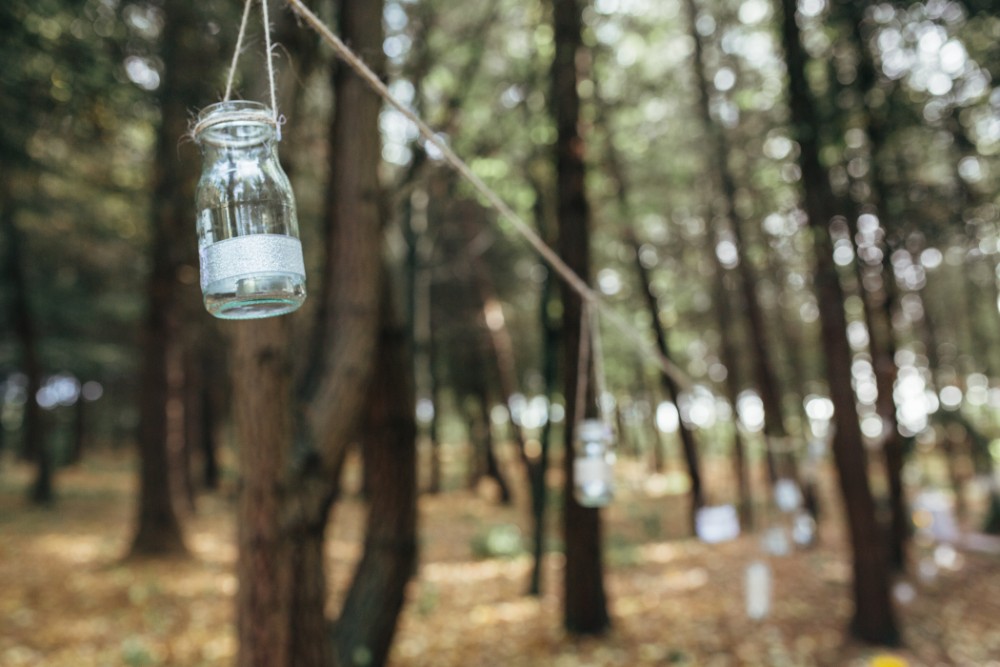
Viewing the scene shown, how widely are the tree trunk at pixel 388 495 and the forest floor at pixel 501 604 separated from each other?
67.1 inches

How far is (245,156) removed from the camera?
1.65 m

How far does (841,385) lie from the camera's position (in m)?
7.80

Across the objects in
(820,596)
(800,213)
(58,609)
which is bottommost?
(820,596)

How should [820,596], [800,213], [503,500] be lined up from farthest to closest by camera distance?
1. [503,500]
2. [820,596]
3. [800,213]

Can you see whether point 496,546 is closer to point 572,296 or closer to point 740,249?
point 572,296

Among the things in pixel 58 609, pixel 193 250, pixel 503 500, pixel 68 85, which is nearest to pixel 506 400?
pixel 503 500

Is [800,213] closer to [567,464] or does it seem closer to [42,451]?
[567,464]

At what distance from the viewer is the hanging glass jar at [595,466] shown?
3166 mm

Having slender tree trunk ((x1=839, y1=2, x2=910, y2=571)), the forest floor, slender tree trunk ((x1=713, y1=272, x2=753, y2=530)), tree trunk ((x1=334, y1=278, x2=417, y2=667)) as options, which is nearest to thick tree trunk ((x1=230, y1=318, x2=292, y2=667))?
tree trunk ((x1=334, y1=278, x2=417, y2=667))

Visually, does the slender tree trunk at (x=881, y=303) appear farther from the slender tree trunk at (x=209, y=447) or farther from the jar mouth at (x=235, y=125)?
the slender tree trunk at (x=209, y=447)

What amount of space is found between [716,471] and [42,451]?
26764 millimetres

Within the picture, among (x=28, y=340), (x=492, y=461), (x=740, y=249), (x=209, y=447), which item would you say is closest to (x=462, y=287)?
(x=492, y=461)

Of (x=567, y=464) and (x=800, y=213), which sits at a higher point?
(x=800, y=213)

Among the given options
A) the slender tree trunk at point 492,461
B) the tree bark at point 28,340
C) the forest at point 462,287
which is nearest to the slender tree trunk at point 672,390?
the forest at point 462,287
